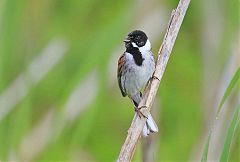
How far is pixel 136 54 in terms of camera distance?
1.84 m

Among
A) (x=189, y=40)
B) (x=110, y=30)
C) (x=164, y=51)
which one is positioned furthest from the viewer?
(x=189, y=40)

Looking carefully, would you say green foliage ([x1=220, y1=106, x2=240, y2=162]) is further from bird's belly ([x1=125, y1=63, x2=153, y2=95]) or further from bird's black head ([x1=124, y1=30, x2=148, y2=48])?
bird's black head ([x1=124, y1=30, x2=148, y2=48])

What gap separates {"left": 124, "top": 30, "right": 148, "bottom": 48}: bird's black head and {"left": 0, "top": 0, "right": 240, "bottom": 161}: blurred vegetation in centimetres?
6

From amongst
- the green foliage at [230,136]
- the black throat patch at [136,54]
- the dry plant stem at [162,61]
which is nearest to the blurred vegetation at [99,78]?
the black throat patch at [136,54]

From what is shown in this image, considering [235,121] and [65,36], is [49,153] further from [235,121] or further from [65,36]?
[235,121]

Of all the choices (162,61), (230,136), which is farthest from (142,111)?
(230,136)

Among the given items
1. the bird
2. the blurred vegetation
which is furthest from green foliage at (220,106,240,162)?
the blurred vegetation

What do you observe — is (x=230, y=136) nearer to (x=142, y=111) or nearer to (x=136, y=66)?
(x=142, y=111)

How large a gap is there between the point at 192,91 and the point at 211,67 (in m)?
0.22

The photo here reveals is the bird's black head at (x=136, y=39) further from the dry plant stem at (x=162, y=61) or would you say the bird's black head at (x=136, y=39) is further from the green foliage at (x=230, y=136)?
the green foliage at (x=230, y=136)

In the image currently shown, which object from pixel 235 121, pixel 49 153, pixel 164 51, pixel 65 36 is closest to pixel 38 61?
pixel 65 36

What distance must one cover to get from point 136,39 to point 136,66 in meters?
0.11

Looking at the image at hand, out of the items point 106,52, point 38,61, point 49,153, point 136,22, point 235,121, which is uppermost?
point 136,22

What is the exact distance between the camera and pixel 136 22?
2.31 metres
